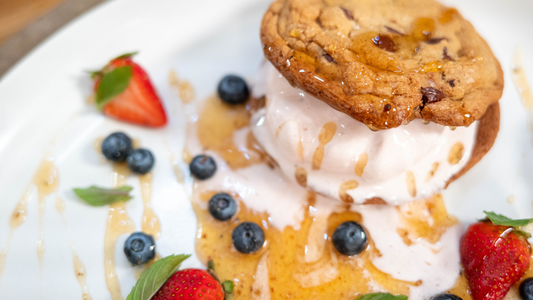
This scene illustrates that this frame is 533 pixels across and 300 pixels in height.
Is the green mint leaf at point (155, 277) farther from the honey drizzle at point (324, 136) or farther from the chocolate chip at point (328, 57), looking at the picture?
the chocolate chip at point (328, 57)

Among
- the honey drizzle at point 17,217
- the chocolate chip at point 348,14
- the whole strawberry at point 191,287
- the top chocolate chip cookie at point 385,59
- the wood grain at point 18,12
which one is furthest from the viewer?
the wood grain at point 18,12

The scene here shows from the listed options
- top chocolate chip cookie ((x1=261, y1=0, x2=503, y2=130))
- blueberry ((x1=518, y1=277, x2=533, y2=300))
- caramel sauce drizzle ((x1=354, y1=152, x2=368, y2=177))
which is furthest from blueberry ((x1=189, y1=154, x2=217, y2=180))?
blueberry ((x1=518, y1=277, x2=533, y2=300))

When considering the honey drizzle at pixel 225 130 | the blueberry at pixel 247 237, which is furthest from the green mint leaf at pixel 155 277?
the honey drizzle at pixel 225 130

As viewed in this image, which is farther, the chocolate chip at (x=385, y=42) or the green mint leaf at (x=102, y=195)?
the green mint leaf at (x=102, y=195)

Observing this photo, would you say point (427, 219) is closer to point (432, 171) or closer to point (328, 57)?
point (432, 171)

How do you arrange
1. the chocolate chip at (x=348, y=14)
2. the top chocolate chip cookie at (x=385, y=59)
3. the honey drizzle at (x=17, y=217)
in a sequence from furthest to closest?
the honey drizzle at (x=17, y=217), the chocolate chip at (x=348, y=14), the top chocolate chip cookie at (x=385, y=59)

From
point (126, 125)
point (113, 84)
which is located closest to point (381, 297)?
point (126, 125)
